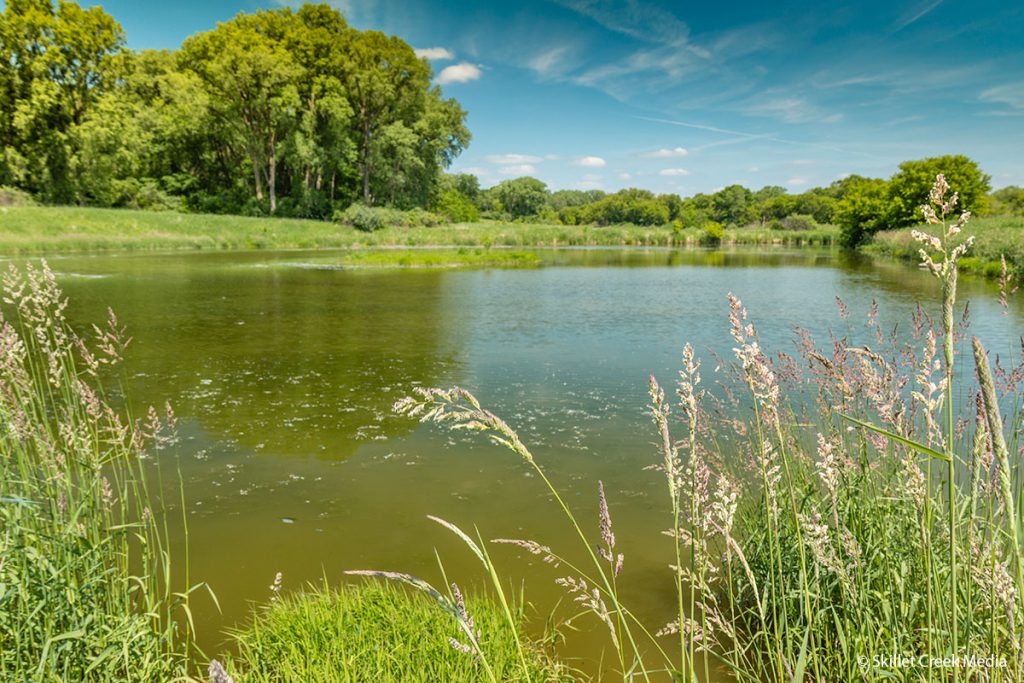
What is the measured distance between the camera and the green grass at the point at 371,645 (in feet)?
9.39

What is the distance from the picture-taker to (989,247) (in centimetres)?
2683

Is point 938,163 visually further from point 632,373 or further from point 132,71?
point 132,71

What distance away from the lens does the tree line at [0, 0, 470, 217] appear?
42188 millimetres

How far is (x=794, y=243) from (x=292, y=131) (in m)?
56.7

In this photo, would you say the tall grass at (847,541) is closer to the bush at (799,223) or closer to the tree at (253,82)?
the tree at (253,82)

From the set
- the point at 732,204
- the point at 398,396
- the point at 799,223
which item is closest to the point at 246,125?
the point at 398,396

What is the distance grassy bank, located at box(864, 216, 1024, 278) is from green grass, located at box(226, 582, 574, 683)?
16055 mm

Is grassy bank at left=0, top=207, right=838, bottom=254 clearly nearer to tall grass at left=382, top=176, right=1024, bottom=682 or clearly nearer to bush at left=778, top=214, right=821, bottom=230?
tall grass at left=382, top=176, right=1024, bottom=682

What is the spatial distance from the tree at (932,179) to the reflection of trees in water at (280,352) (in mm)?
44021

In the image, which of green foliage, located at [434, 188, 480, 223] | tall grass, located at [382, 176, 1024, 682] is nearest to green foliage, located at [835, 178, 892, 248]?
green foliage, located at [434, 188, 480, 223]

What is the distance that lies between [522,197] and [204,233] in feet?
275

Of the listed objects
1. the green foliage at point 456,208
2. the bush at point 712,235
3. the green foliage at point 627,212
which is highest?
the green foliage at point 627,212

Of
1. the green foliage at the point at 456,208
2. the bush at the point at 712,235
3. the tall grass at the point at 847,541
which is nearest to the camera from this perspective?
Result: the tall grass at the point at 847,541

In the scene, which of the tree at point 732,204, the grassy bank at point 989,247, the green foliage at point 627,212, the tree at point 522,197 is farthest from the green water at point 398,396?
the green foliage at point 627,212
